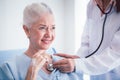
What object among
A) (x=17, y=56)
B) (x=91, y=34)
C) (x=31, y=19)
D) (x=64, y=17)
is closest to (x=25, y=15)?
(x=31, y=19)

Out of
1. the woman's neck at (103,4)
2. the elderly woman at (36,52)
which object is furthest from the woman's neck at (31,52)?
the woman's neck at (103,4)

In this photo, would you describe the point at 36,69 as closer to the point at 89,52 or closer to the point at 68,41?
the point at 89,52

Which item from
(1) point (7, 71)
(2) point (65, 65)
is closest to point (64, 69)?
(2) point (65, 65)

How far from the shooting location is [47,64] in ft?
3.57

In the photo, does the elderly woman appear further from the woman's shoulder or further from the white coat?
the white coat

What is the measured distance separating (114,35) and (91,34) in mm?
187

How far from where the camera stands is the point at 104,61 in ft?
3.69

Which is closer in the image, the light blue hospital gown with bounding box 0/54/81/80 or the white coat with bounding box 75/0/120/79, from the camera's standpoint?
the light blue hospital gown with bounding box 0/54/81/80

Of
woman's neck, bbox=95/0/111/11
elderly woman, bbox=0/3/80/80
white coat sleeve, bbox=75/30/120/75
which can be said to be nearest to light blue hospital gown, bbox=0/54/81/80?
elderly woman, bbox=0/3/80/80

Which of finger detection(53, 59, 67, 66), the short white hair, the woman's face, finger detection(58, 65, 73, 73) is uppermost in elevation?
the short white hair

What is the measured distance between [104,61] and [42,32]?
358 mm

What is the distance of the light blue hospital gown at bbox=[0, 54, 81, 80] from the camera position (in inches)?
39.2

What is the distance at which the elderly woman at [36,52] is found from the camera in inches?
39.6

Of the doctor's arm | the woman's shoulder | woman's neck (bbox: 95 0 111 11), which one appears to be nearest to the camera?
the woman's shoulder
